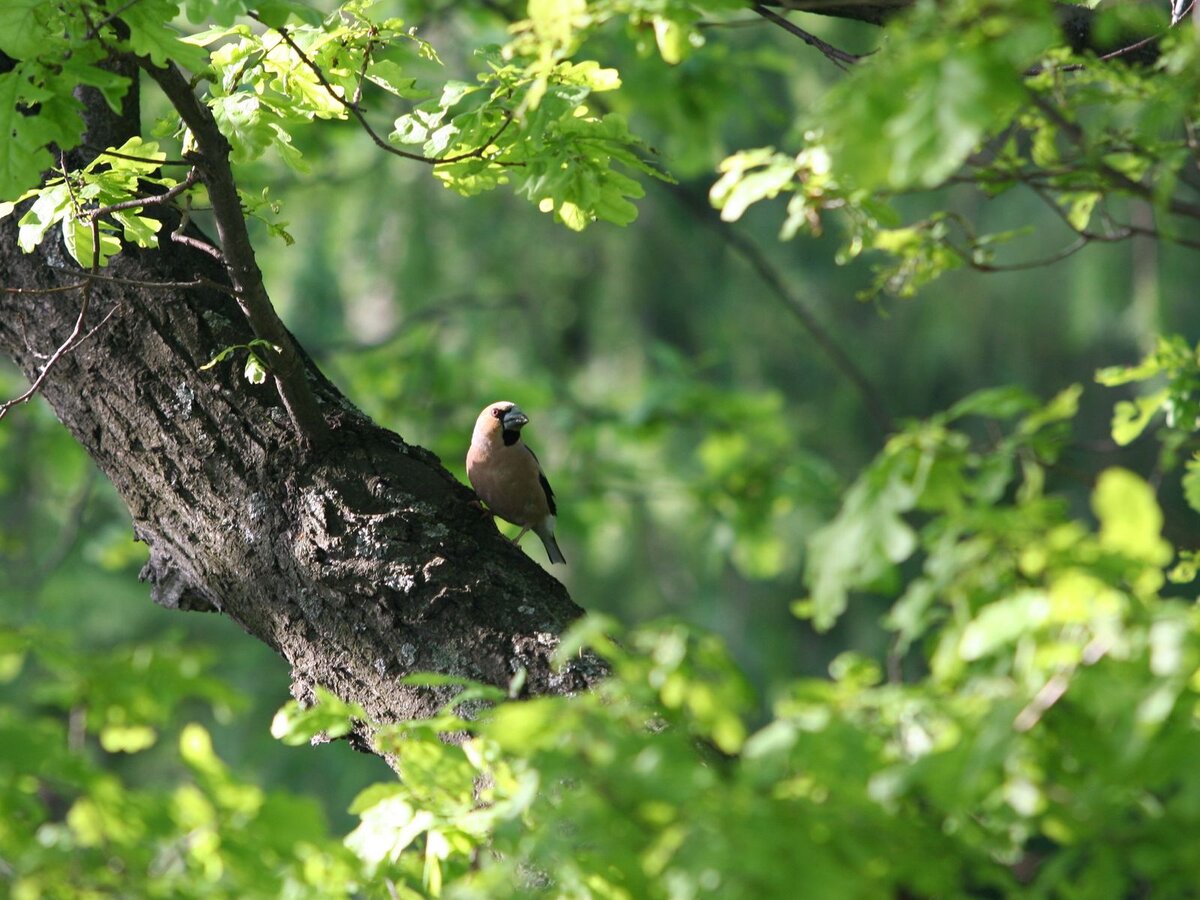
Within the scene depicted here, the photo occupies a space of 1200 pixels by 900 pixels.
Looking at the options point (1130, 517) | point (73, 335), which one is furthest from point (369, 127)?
point (1130, 517)

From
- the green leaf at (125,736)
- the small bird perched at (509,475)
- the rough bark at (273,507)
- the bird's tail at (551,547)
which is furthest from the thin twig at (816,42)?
the bird's tail at (551,547)

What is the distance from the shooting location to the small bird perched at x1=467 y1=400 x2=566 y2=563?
5223mm

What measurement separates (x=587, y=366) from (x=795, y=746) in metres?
10.9

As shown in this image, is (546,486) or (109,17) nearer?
(109,17)

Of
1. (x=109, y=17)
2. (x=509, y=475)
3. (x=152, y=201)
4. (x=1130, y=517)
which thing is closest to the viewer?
(x=1130, y=517)

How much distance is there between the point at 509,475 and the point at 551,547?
1.13 meters

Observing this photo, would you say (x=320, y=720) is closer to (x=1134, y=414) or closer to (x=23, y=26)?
(x=23, y=26)

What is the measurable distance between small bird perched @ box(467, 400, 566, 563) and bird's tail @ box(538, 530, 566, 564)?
33 centimetres

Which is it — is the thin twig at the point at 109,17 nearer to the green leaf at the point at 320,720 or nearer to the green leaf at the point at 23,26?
the green leaf at the point at 23,26

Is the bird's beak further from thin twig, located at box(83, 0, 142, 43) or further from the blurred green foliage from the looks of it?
thin twig, located at box(83, 0, 142, 43)

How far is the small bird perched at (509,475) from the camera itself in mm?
5223

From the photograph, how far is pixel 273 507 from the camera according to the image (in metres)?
2.91

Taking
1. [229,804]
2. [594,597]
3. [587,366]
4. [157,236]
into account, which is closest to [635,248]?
[587,366]

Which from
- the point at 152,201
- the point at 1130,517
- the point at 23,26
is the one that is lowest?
the point at 152,201
